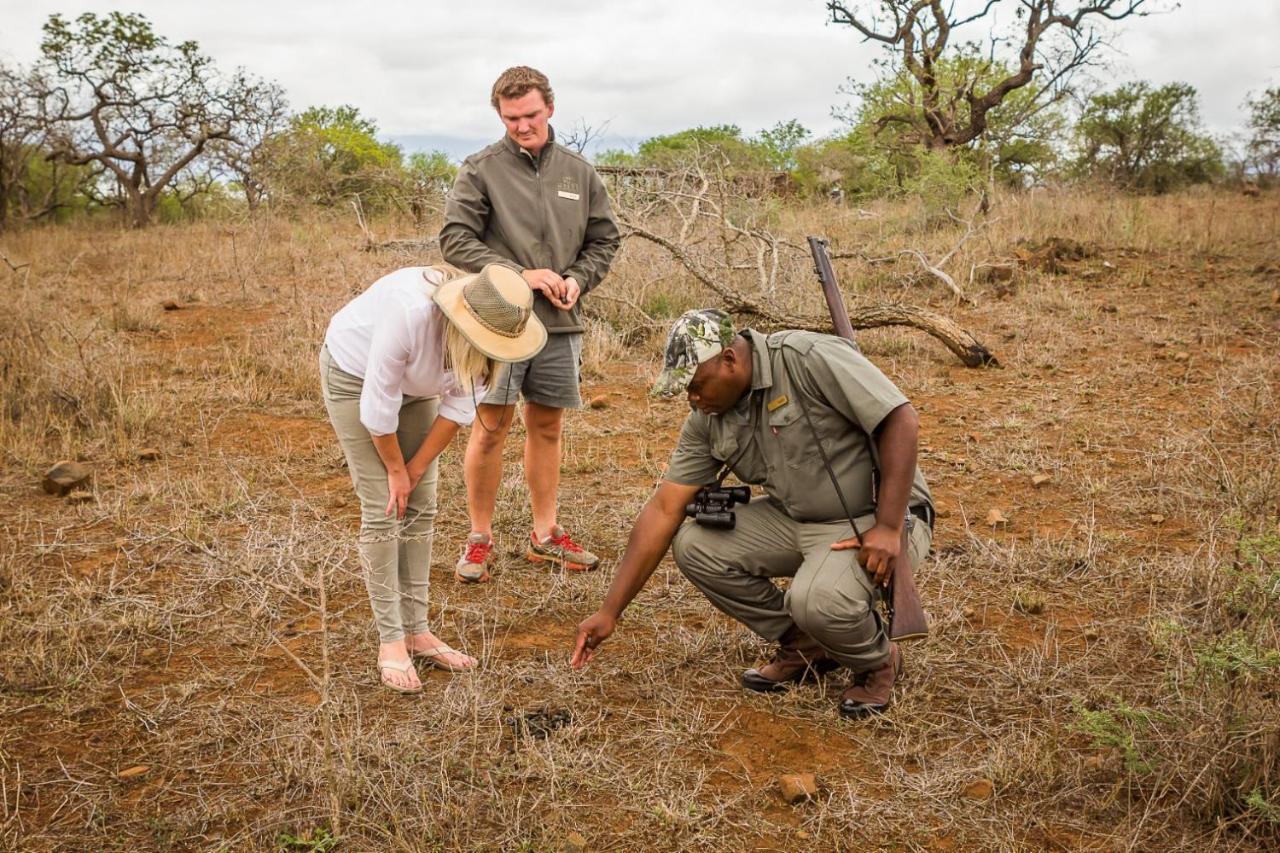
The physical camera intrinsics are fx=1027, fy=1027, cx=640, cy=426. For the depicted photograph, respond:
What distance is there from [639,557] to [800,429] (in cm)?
62

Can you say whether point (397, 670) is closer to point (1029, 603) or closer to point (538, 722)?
point (538, 722)

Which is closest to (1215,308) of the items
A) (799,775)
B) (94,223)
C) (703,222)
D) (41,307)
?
(703,222)

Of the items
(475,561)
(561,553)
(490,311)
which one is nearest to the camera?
(490,311)

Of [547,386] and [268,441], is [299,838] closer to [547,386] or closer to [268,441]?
[547,386]

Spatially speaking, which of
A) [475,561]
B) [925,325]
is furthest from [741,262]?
[475,561]

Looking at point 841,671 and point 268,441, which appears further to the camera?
point 268,441

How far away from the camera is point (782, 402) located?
302 cm

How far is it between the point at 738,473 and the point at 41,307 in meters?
7.18

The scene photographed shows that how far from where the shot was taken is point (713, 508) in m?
3.18

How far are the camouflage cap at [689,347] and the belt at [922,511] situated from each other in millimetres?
818

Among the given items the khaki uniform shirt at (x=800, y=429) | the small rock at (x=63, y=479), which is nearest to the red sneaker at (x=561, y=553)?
the khaki uniform shirt at (x=800, y=429)

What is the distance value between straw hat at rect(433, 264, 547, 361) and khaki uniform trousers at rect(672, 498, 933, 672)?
87 cm

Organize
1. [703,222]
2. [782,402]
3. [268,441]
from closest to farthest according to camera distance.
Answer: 1. [782,402]
2. [268,441]
3. [703,222]

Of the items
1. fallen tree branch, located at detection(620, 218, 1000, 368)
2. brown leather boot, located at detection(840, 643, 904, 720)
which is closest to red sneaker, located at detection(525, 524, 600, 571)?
brown leather boot, located at detection(840, 643, 904, 720)
